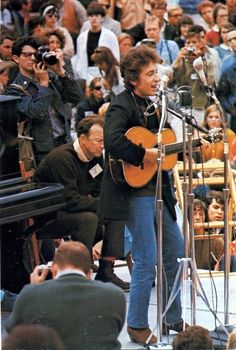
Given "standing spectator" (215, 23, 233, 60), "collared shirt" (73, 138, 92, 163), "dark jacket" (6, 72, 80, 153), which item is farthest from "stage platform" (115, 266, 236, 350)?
"standing spectator" (215, 23, 233, 60)

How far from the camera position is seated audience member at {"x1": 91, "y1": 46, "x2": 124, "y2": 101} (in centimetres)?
1102

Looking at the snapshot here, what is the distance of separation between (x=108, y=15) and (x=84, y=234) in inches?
196

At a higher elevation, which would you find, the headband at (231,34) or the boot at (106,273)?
the headband at (231,34)

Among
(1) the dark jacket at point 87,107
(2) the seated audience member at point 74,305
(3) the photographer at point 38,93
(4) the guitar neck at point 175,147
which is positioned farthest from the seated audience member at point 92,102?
(2) the seated audience member at point 74,305

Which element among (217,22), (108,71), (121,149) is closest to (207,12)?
(217,22)

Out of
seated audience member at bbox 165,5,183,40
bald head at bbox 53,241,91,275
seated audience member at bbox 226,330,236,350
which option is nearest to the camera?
bald head at bbox 53,241,91,275

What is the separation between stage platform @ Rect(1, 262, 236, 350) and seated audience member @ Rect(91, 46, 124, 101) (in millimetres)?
2831

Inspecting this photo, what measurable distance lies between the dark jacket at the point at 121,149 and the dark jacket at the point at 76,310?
38.0 inches

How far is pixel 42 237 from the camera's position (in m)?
7.93

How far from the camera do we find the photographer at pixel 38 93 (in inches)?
316

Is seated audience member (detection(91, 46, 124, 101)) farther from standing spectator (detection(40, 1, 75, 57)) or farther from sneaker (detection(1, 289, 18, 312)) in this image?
sneaker (detection(1, 289, 18, 312))

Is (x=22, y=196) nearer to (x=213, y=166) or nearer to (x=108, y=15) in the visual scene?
(x=213, y=166)

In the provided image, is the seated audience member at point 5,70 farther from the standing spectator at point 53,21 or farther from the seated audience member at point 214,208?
the standing spectator at point 53,21

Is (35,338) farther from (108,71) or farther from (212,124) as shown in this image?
(108,71)
